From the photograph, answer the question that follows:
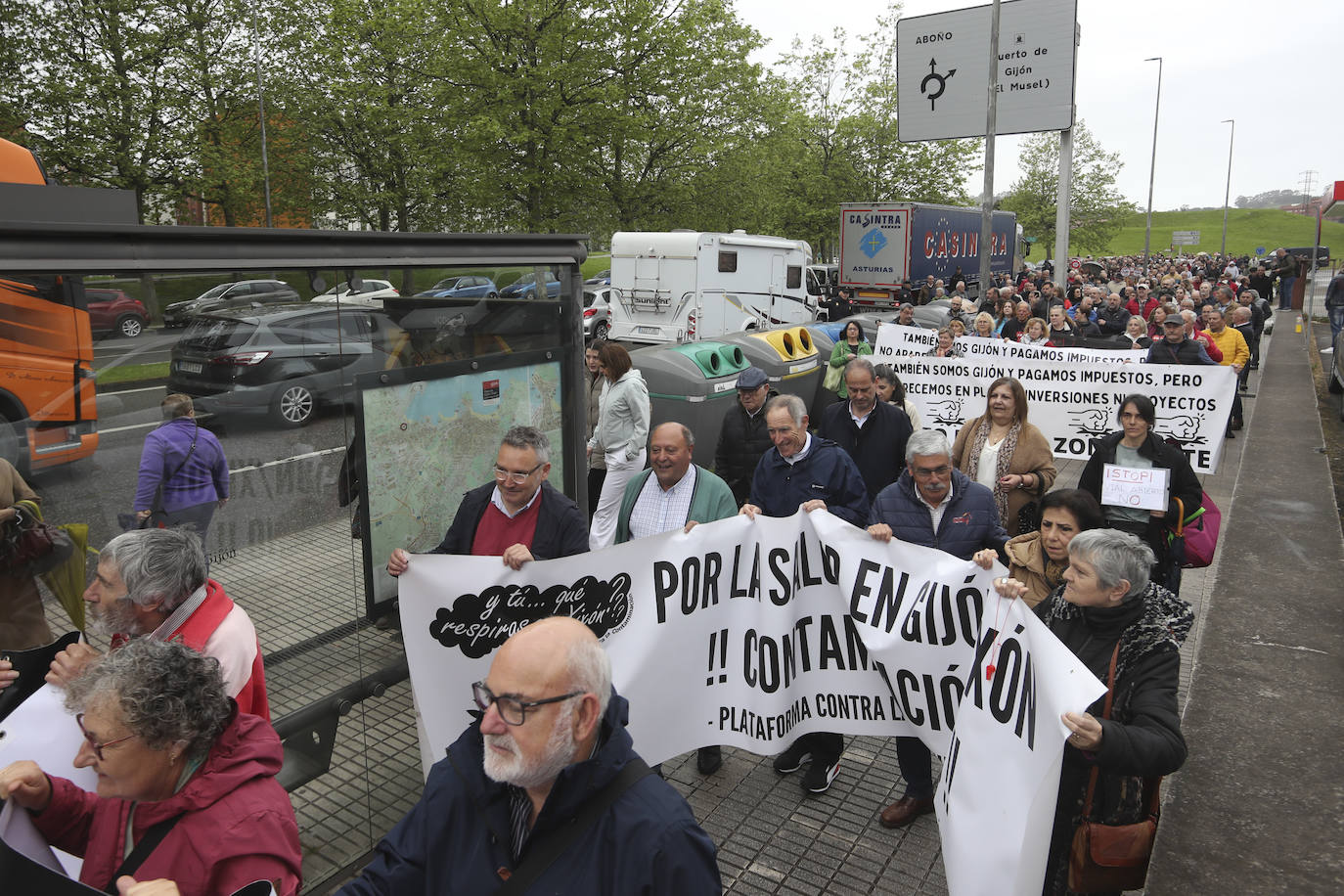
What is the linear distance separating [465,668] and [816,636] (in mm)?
1536

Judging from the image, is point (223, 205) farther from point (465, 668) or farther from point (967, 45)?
point (465, 668)

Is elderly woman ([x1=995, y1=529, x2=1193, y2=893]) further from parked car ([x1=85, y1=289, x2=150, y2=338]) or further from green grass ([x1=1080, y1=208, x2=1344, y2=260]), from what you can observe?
green grass ([x1=1080, y1=208, x2=1344, y2=260])

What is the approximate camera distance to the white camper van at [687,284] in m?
19.2

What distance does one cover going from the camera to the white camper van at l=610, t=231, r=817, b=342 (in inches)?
757

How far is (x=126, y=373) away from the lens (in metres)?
3.35

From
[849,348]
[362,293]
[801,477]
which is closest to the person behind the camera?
[362,293]

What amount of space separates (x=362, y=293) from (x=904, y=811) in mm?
3301

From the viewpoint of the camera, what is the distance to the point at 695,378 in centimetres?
1027

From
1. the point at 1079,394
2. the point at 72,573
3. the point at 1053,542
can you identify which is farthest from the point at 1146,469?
the point at 72,573

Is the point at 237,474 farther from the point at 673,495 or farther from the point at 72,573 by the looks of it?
the point at 673,495

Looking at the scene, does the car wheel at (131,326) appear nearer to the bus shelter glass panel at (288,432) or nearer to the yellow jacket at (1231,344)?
the bus shelter glass panel at (288,432)

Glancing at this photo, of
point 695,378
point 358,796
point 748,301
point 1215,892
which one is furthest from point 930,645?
point 748,301

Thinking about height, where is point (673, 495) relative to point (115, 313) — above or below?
below

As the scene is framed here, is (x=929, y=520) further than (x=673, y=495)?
No
